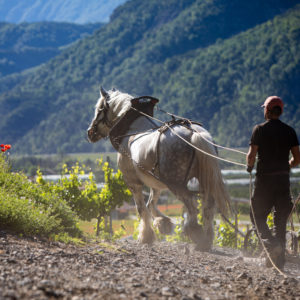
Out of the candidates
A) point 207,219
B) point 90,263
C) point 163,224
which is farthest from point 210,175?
point 90,263

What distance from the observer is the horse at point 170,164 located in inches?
281

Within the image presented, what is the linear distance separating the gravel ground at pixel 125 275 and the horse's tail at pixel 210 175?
82 cm

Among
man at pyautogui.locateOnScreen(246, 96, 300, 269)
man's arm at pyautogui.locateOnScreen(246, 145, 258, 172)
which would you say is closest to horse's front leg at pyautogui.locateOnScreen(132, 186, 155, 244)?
man at pyautogui.locateOnScreen(246, 96, 300, 269)

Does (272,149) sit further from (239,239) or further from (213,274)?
(239,239)

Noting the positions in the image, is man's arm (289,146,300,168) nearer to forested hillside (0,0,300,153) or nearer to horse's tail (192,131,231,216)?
horse's tail (192,131,231,216)

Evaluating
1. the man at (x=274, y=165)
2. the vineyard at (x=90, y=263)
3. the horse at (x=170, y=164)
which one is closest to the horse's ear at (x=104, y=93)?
the horse at (x=170, y=164)

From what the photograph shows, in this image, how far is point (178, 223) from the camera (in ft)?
33.7

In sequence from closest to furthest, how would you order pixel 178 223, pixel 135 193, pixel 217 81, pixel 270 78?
pixel 135 193
pixel 178 223
pixel 270 78
pixel 217 81

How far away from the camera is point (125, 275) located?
475 cm

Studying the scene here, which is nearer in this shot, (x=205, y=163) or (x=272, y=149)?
(x=272, y=149)

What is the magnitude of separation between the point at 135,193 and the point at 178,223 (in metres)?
1.86

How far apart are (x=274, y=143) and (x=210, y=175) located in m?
1.75

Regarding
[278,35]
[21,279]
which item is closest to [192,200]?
[21,279]

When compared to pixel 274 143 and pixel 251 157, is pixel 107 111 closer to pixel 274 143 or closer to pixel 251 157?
pixel 251 157
